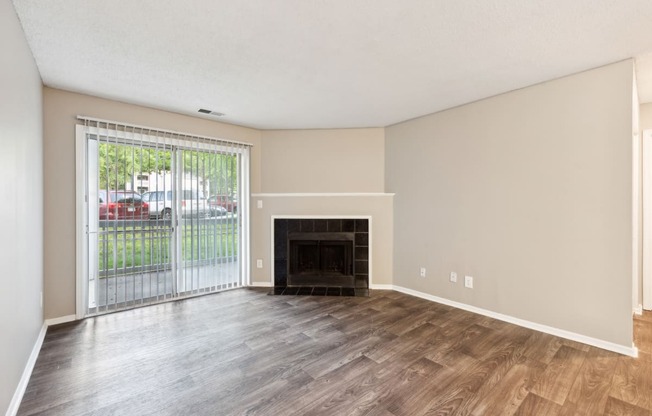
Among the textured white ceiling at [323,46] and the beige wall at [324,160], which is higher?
the textured white ceiling at [323,46]

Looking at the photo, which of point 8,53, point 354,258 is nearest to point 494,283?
point 354,258

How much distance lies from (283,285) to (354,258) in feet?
3.63

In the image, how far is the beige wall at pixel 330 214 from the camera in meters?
4.09

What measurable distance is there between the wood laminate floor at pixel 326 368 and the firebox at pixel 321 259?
3.32 ft

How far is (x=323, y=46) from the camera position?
6.73ft

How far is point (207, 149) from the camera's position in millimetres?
3758

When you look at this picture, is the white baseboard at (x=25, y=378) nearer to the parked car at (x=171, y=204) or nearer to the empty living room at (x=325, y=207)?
the empty living room at (x=325, y=207)

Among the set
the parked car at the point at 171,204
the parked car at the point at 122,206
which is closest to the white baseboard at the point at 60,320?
the parked car at the point at 122,206

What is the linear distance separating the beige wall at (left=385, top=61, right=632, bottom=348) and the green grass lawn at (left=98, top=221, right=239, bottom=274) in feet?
8.71

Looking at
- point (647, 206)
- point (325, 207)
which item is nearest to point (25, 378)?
point (325, 207)

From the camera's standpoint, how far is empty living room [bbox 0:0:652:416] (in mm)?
1768

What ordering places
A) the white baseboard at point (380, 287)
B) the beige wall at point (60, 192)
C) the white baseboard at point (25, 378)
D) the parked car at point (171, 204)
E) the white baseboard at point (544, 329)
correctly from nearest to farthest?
the white baseboard at point (25, 378) → the white baseboard at point (544, 329) → the beige wall at point (60, 192) → the parked car at point (171, 204) → the white baseboard at point (380, 287)

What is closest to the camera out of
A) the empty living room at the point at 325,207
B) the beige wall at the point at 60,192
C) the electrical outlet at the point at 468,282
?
the empty living room at the point at 325,207

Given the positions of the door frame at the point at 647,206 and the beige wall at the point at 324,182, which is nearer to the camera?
the door frame at the point at 647,206
